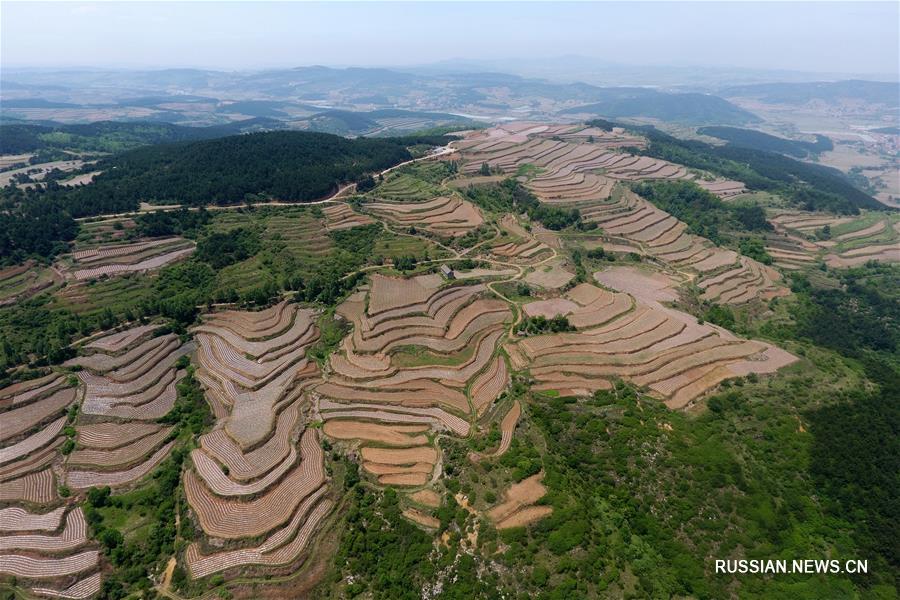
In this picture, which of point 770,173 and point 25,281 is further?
point 770,173

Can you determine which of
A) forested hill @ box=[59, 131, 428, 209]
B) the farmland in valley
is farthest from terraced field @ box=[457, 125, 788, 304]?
forested hill @ box=[59, 131, 428, 209]

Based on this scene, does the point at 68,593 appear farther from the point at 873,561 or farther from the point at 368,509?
the point at 873,561

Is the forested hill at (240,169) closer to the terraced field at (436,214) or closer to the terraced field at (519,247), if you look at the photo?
the terraced field at (436,214)

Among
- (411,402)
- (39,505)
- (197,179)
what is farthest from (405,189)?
(39,505)

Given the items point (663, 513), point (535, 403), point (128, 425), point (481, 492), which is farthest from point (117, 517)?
point (663, 513)

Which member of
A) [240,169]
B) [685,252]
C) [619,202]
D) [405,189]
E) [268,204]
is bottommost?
[685,252]

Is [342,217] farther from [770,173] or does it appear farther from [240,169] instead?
[770,173]
